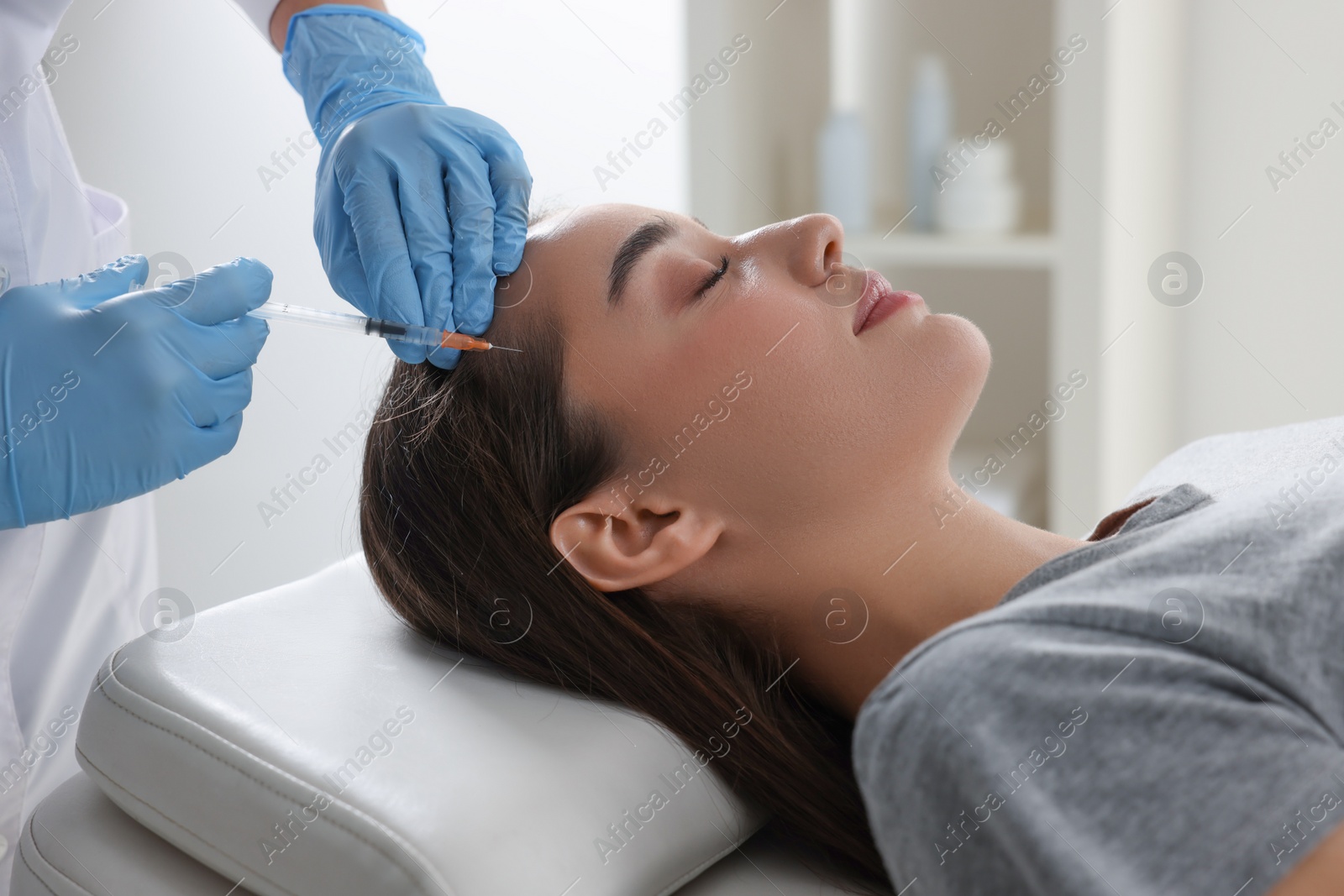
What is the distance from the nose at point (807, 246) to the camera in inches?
A: 42.8

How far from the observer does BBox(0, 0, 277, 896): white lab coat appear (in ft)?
3.57

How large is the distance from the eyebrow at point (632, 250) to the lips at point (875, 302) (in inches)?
8.3

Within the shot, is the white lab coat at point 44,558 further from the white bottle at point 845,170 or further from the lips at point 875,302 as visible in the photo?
the white bottle at point 845,170

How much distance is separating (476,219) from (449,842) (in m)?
0.62

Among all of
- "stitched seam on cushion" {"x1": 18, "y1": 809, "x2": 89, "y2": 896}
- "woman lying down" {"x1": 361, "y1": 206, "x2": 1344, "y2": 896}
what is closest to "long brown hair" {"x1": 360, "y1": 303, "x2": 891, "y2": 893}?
"woman lying down" {"x1": 361, "y1": 206, "x2": 1344, "y2": 896}

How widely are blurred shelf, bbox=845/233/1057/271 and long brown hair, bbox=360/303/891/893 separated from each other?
1135 millimetres

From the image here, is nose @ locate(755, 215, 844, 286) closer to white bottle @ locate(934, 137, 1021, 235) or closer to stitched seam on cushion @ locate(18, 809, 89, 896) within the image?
stitched seam on cushion @ locate(18, 809, 89, 896)

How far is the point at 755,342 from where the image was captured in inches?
40.5

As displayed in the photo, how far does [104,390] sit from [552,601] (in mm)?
433

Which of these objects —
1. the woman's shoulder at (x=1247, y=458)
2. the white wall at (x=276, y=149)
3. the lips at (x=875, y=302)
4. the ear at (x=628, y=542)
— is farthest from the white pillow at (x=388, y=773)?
the white wall at (x=276, y=149)

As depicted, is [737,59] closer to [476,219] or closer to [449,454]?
[476,219]

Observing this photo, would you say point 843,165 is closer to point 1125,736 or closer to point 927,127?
point 927,127

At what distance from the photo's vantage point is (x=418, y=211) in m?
1.07

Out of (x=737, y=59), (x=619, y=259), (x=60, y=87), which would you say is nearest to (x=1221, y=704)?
(x=619, y=259)
